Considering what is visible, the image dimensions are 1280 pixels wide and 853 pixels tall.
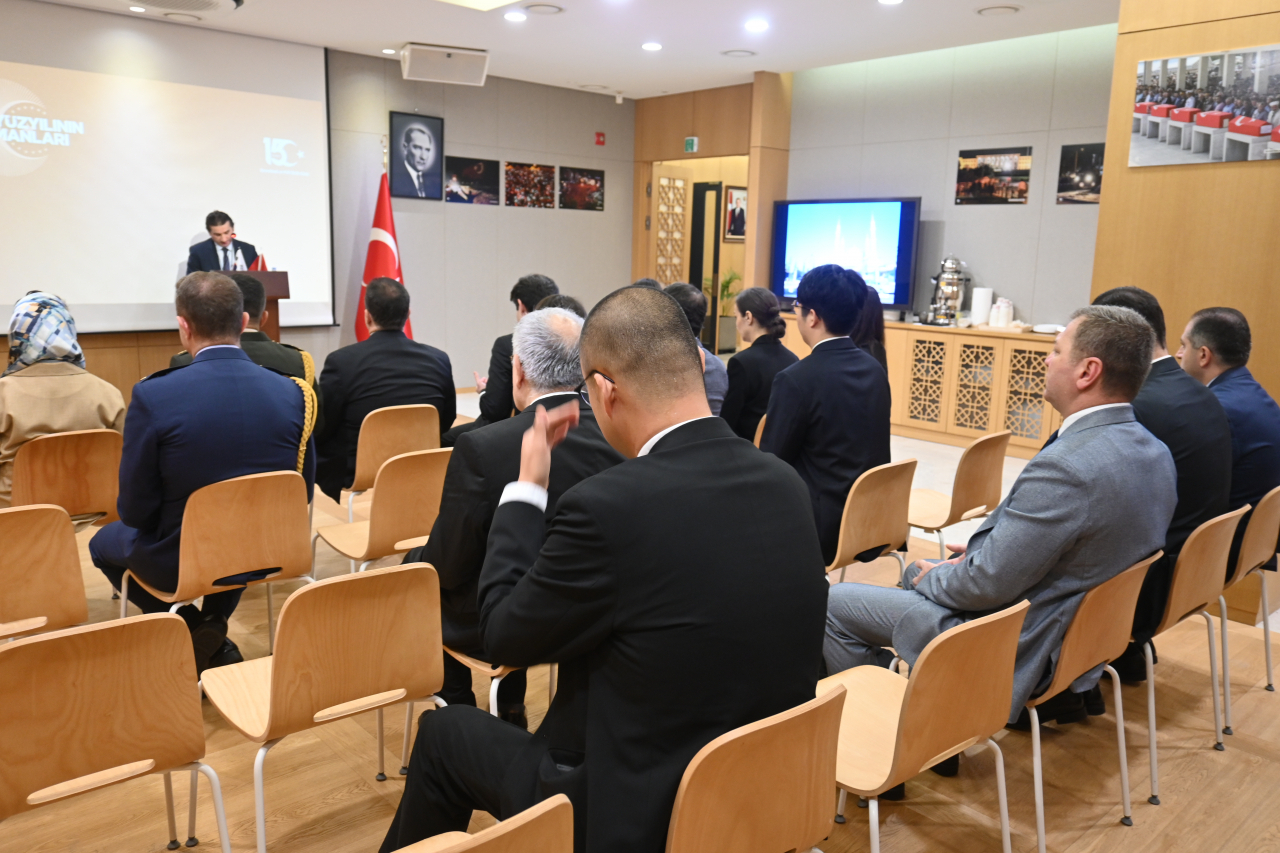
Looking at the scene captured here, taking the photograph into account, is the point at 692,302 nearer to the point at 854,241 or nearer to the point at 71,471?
the point at 71,471

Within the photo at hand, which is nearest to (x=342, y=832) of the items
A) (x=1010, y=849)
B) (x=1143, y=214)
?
(x=1010, y=849)

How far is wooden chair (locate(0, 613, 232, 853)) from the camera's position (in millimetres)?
1537

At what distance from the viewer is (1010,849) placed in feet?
7.20

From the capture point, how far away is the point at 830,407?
3.19m

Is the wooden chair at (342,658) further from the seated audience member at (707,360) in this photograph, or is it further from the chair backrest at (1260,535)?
the chair backrest at (1260,535)

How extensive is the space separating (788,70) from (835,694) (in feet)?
26.9

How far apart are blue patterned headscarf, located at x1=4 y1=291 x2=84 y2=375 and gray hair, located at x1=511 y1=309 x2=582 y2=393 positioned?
2.33m

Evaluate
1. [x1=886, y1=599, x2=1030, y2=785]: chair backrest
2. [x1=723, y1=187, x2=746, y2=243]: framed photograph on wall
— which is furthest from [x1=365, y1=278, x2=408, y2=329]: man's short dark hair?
[x1=723, y1=187, x2=746, y2=243]: framed photograph on wall

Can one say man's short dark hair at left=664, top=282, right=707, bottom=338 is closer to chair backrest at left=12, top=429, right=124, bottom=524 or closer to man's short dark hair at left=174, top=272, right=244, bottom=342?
man's short dark hair at left=174, top=272, right=244, bottom=342

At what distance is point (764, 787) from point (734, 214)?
11.1 metres

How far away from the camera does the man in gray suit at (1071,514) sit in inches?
81.7

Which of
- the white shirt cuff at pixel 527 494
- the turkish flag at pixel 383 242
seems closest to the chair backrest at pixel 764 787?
the white shirt cuff at pixel 527 494

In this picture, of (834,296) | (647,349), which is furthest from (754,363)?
(647,349)

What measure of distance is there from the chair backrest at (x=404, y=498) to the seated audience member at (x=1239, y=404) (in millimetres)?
2750
